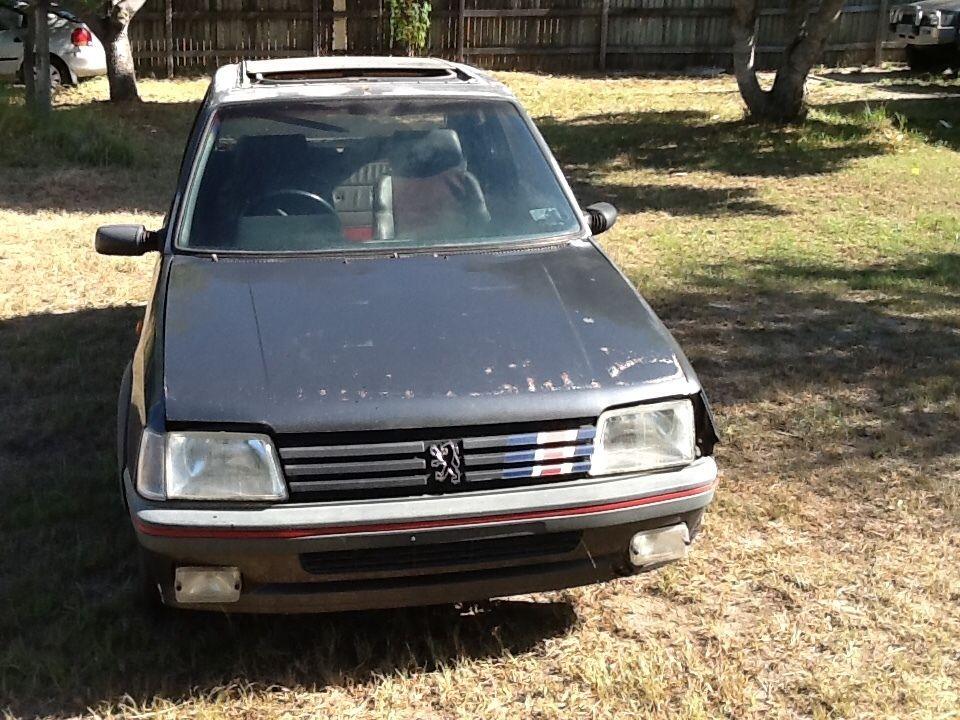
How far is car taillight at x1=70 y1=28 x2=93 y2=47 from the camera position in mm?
16875

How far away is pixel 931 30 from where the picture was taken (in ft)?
56.0

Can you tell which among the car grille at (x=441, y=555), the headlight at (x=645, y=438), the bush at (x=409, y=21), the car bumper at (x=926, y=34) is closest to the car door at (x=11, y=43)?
the bush at (x=409, y=21)

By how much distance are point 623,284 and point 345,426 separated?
125 centimetres

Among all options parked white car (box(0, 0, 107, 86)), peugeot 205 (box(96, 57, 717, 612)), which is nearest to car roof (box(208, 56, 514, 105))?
peugeot 205 (box(96, 57, 717, 612))

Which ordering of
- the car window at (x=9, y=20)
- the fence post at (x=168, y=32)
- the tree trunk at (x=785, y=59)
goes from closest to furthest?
the tree trunk at (x=785, y=59), the car window at (x=9, y=20), the fence post at (x=168, y=32)

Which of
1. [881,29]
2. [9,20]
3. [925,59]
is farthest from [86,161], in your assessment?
[881,29]

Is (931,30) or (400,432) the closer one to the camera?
(400,432)

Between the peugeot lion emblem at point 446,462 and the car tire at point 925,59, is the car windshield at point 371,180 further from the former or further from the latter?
the car tire at point 925,59

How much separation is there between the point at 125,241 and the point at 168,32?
1542 centimetres

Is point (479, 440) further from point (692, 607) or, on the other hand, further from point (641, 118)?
point (641, 118)

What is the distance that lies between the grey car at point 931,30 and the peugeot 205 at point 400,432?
15.2 meters

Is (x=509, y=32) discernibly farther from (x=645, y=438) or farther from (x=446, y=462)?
(x=446, y=462)

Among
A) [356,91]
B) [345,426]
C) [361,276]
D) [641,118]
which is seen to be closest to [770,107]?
[641,118]

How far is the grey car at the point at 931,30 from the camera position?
665 inches
